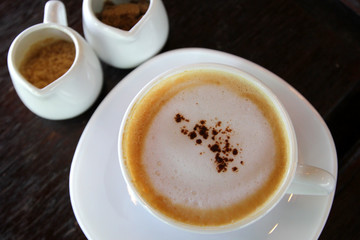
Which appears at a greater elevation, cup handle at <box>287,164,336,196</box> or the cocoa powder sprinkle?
cup handle at <box>287,164,336,196</box>

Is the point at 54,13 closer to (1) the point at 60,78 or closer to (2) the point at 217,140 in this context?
(1) the point at 60,78

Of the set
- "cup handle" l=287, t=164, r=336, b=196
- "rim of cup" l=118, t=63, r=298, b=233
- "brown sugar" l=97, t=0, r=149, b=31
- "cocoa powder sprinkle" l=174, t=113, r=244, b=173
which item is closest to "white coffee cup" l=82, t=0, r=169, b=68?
"brown sugar" l=97, t=0, r=149, b=31

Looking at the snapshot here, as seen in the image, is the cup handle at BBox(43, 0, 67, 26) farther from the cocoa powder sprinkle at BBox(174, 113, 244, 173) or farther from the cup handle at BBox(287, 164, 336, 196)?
the cup handle at BBox(287, 164, 336, 196)

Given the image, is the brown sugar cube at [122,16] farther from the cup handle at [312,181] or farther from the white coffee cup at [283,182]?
the cup handle at [312,181]

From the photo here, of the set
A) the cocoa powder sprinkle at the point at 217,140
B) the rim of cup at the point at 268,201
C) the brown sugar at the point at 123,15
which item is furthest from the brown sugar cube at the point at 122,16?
the cocoa powder sprinkle at the point at 217,140

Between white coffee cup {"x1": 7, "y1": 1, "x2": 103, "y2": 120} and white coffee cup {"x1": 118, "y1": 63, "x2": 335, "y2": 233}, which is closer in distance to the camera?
white coffee cup {"x1": 118, "y1": 63, "x2": 335, "y2": 233}
